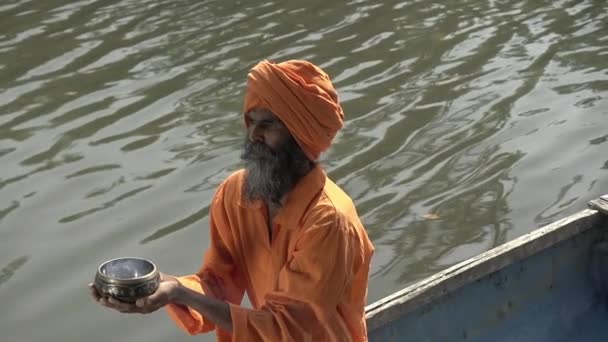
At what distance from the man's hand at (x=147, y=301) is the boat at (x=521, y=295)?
4.10ft

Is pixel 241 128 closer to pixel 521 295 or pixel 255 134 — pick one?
pixel 521 295

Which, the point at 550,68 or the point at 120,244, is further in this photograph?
the point at 550,68

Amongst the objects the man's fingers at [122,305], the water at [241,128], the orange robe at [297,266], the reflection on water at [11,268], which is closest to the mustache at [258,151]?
the orange robe at [297,266]

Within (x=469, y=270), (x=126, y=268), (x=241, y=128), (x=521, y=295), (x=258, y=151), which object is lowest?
(x=241, y=128)

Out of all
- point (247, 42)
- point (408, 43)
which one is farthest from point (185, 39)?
point (408, 43)

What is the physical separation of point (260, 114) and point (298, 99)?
5.5 inches

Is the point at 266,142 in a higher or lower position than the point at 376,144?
higher

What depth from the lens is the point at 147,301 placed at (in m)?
2.83

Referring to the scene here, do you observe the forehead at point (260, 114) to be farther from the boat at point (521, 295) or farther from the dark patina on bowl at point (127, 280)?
the boat at point (521, 295)

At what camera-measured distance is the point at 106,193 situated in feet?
22.3

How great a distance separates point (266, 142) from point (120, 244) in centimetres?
331

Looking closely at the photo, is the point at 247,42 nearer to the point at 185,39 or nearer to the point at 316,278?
the point at 185,39

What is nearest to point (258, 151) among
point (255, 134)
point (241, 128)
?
point (255, 134)

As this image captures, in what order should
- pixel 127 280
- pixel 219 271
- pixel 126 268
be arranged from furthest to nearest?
pixel 219 271
pixel 126 268
pixel 127 280
